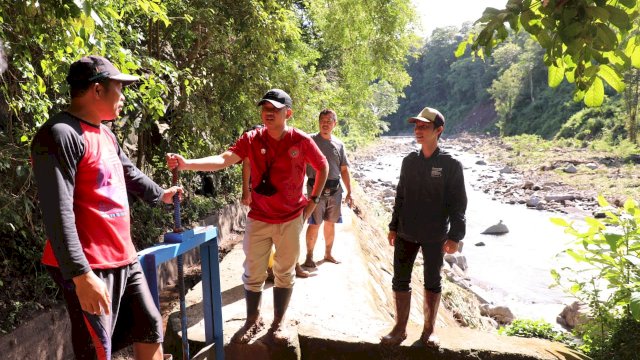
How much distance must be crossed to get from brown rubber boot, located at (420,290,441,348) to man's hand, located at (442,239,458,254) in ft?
1.10

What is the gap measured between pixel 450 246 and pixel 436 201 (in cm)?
33

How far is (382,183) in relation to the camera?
2748 cm

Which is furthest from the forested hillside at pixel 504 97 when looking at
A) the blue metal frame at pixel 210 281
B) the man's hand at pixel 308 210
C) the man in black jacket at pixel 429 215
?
the blue metal frame at pixel 210 281

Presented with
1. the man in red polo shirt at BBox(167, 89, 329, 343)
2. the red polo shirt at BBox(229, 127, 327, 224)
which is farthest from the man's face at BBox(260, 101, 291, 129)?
the red polo shirt at BBox(229, 127, 327, 224)

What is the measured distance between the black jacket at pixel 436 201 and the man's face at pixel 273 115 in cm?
102

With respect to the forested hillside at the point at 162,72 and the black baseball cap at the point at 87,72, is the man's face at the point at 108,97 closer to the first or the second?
the black baseball cap at the point at 87,72

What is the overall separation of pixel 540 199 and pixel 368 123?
1099 centimetres

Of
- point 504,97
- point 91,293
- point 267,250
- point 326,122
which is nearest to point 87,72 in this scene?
point 91,293

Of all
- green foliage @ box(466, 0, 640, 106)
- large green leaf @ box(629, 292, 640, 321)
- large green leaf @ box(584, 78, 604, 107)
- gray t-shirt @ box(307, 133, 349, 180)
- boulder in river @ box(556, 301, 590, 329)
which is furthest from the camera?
boulder in river @ box(556, 301, 590, 329)

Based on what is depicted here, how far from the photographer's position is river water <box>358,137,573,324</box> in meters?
10.3

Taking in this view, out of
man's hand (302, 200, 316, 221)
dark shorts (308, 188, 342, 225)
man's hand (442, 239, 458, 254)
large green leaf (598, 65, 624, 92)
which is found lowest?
dark shorts (308, 188, 342, 225)

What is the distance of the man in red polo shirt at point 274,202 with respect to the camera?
10.3 ft

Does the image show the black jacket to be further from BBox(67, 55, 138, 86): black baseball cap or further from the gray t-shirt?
BBox(67, 55, 138, 86): black baseball cap

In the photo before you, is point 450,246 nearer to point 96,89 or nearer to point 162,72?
point 96,89
